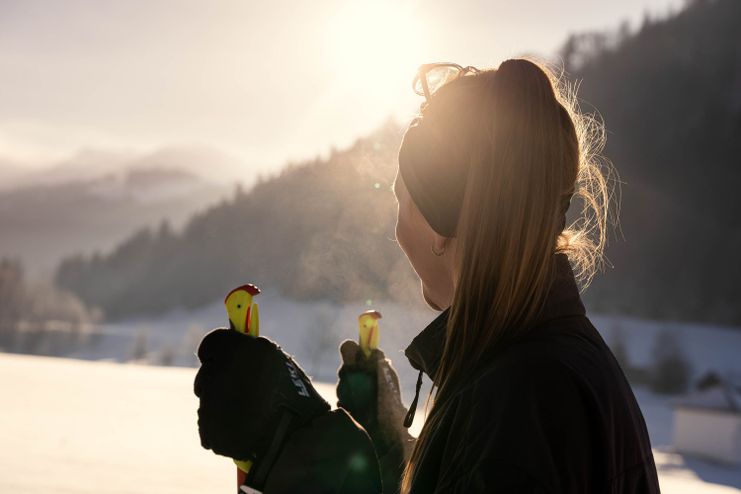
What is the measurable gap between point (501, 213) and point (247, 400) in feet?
4.24

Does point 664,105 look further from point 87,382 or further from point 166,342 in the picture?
point 87,382

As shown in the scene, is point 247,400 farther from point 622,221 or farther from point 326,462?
point 622,221

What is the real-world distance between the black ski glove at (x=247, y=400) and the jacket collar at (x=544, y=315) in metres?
1.00

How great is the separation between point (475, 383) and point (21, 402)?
9.08 metres

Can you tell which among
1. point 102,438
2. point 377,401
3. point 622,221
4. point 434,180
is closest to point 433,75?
point 434,180

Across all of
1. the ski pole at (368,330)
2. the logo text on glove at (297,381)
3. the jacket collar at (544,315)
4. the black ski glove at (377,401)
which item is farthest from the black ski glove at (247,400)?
the ski pole at (368,330)

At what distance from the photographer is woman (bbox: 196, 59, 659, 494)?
37.9 inches

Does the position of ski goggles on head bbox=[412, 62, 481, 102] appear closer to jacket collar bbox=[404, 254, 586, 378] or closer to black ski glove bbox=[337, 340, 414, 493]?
jacket collar bbox=[404, 254, 586, 378]

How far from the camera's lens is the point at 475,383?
1.02 metres

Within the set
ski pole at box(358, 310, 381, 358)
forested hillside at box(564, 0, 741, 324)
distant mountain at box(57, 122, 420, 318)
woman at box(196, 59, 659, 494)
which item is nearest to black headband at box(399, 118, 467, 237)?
woman at box(196, 59, 659, 494)

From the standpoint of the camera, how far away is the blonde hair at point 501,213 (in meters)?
1.10

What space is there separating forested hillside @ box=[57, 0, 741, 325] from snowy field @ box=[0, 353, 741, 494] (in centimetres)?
4063

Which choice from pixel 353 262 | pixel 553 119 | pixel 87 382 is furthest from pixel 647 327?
pixel 553 119

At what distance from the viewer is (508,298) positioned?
43.3 inches
